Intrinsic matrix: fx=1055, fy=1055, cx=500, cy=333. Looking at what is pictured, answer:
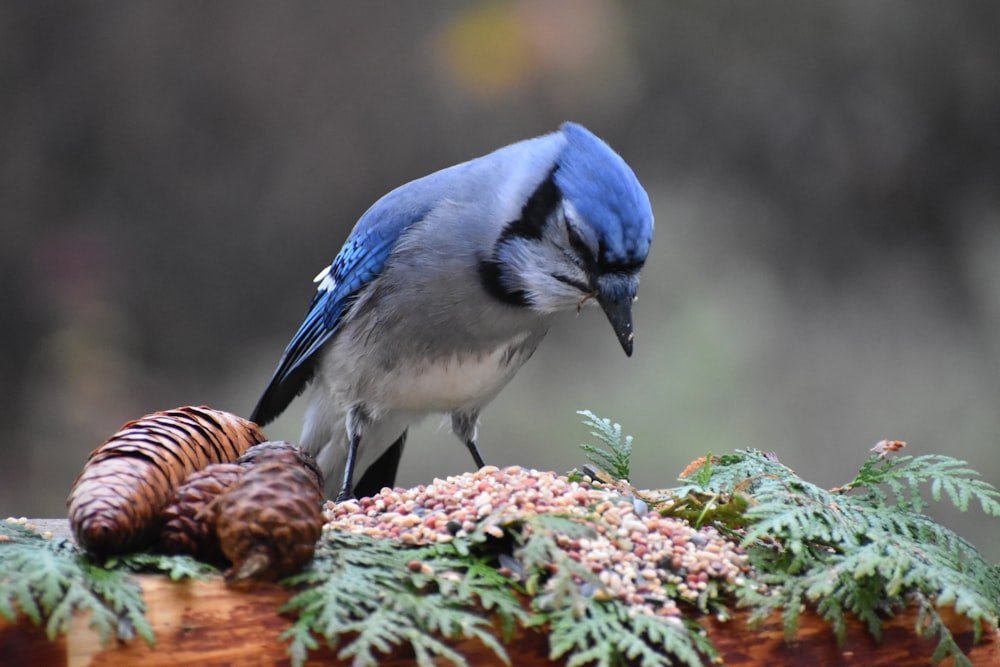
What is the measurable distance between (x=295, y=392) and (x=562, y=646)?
3.42ft

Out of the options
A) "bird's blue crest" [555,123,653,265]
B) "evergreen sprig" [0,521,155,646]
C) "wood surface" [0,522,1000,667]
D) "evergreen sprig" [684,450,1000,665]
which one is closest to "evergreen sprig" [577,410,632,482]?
"evergreen sprig" [684,450,1000,665]

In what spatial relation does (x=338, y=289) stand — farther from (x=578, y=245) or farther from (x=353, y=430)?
(x=578, y=245)

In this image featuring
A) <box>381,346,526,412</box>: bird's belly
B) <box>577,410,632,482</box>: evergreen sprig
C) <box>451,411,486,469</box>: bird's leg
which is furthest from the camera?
<box>451,411,486,469</box>: bird's leg

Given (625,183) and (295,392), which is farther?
(295,392)

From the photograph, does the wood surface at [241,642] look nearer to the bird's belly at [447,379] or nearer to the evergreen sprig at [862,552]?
the evergreen sprig at [862,552]

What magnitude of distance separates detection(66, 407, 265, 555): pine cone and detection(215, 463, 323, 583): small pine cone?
0.07 m

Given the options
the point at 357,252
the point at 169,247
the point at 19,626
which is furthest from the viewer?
the point at 169,247

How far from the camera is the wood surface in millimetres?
733

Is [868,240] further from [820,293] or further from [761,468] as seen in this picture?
[761,468]

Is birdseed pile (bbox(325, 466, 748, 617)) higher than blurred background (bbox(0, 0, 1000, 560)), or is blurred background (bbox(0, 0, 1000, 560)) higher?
blurred background (bbox(0, 0, 1000, 560))

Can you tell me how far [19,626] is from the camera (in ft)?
2.36

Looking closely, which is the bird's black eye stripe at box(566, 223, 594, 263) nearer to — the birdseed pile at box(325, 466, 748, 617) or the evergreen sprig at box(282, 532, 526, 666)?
the birdseed pile at box(325, 466, 748, 617)

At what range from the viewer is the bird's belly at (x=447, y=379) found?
1514mm

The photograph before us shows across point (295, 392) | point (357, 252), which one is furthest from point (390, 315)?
point (295, 392)
